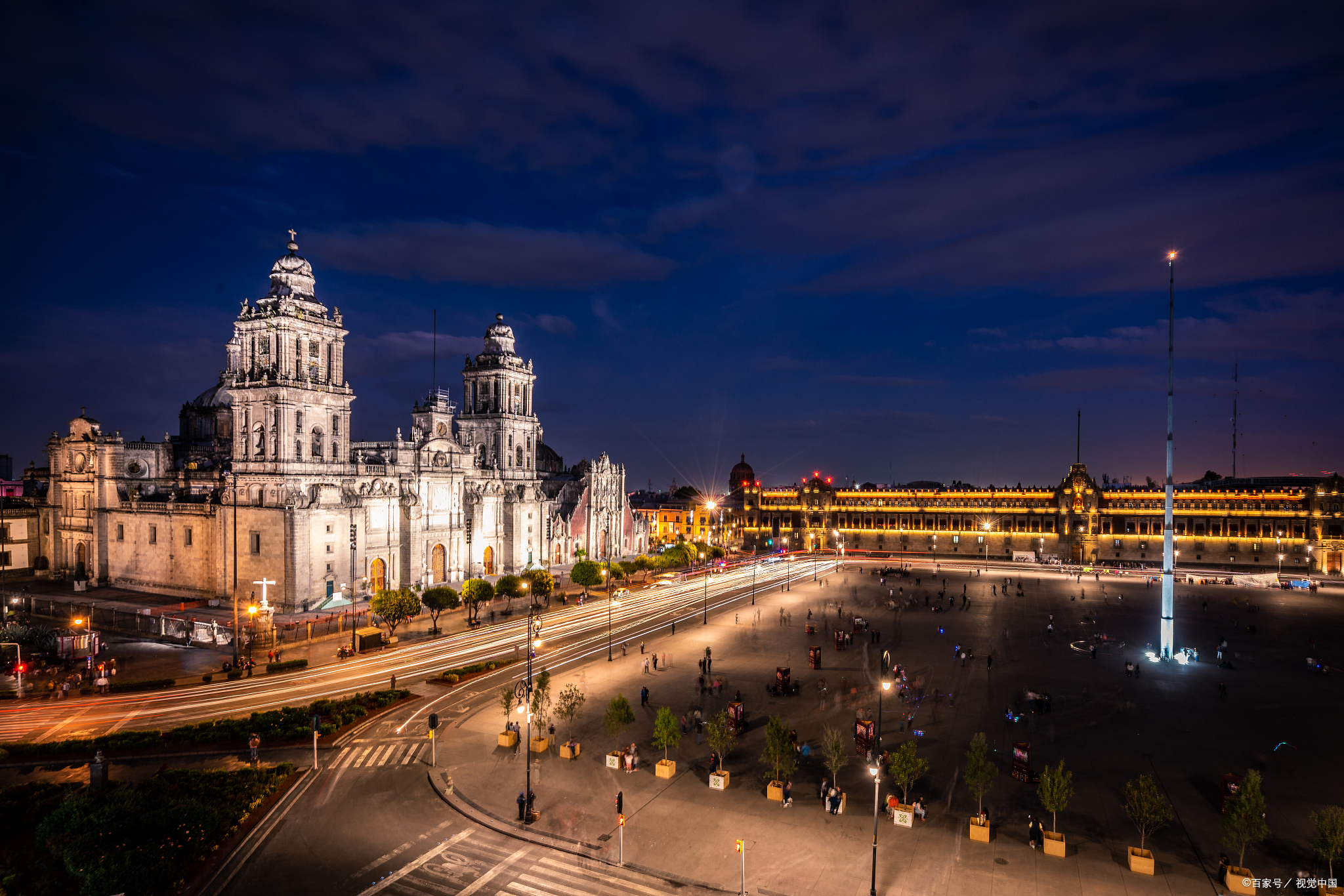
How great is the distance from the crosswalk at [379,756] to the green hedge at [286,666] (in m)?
17.4

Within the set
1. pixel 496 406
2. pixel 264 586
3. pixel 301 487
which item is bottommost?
pixel 264 586

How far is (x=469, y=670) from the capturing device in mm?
47781

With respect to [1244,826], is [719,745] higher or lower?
lower

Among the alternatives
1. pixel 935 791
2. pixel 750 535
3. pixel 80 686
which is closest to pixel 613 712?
pixel 935 791

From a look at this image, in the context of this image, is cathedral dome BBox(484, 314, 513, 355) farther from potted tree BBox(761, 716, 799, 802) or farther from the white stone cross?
potted tree BBox(761, 716, 799, 802)

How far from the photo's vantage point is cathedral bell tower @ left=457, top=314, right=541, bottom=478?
93188 mm

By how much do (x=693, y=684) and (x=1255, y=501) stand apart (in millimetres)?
135347

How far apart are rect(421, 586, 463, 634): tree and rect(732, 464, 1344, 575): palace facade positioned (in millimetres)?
96403

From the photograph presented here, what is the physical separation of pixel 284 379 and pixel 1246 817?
238ft

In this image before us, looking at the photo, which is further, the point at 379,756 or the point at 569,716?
the point at 569,716

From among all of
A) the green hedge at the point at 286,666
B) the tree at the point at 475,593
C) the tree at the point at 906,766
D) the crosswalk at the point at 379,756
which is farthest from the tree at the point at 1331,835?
the tree at the point at 475,593

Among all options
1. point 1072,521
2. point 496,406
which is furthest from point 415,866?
point 1072,521

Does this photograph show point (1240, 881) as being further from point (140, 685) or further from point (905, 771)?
point (140, 685)

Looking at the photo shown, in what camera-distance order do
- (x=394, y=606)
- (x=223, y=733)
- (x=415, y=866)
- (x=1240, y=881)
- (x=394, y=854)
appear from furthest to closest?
(x=394, y=606)
(x=223, y=733)
(x=394, y=854)
(x=415, y=866)
(x=1240, y=881)
